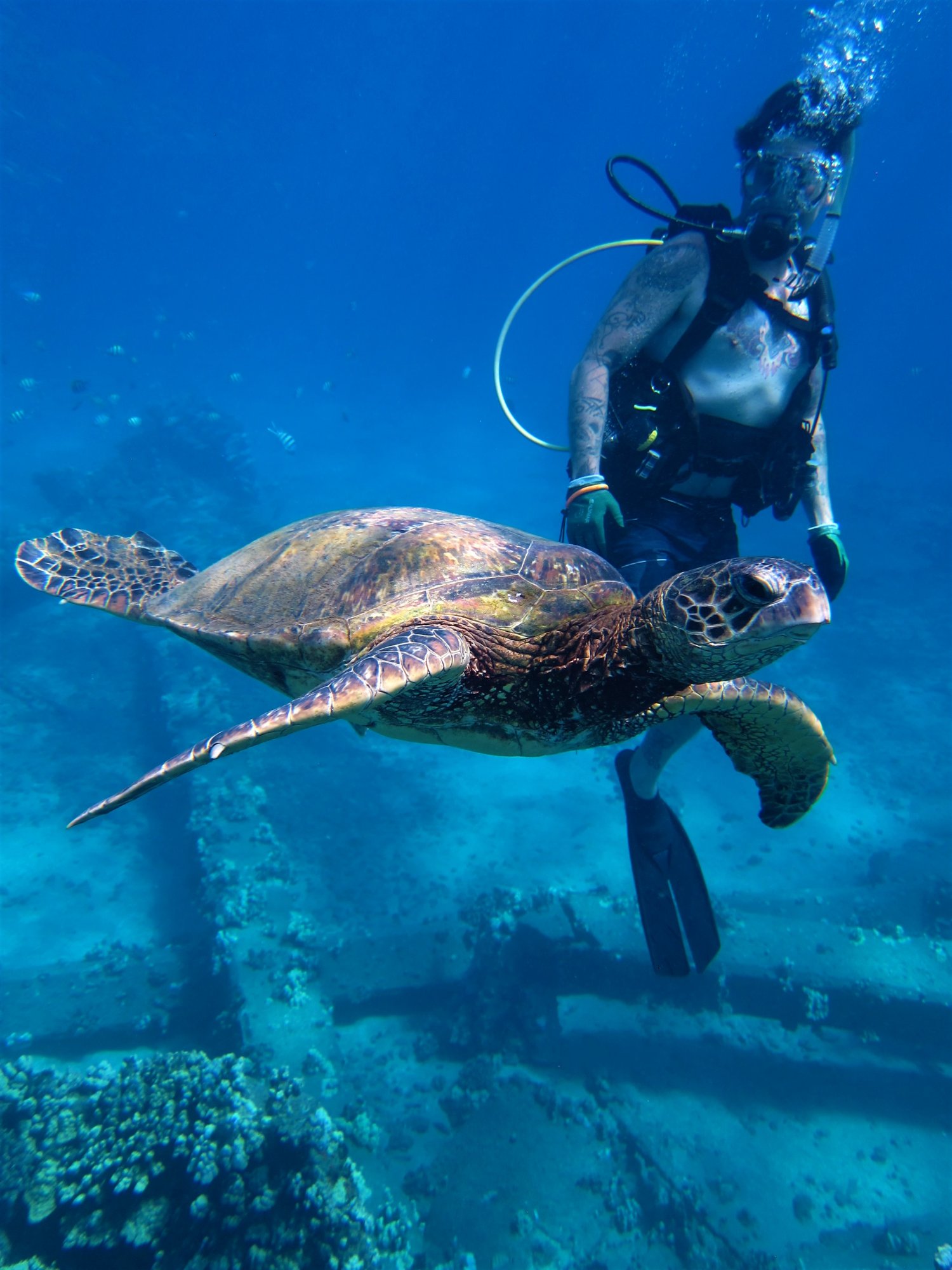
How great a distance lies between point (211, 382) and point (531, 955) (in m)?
69.2

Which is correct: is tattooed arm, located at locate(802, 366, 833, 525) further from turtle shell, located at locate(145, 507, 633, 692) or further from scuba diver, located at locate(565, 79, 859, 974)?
turtle shell, located at locate(145, 507, 633, 692)

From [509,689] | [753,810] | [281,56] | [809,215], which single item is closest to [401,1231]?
[509,689]

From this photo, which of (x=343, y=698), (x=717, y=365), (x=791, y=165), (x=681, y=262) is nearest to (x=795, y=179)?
(x=791, y=165)

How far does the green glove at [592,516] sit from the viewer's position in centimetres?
354

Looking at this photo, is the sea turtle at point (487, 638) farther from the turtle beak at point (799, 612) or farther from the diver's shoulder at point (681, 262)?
the diver's shoulder at point (681, 262)

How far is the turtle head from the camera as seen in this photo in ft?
5.68

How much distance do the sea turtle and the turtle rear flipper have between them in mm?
45

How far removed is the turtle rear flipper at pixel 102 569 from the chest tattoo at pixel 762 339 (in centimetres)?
460

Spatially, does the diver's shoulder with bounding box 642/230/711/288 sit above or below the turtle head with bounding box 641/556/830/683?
above

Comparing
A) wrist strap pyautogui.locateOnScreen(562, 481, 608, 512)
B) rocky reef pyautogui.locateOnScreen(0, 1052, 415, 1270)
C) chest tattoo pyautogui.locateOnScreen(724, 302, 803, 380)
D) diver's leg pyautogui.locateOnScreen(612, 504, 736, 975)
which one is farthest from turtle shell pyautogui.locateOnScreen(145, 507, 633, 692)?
rocky reef pyautogui.locateOnScreen(0, 1052, 415, 1270)

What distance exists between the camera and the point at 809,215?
3902 mm

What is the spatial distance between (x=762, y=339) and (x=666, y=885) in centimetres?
462

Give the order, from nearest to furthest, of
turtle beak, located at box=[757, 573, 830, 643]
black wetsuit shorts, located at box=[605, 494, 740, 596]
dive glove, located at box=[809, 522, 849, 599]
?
turtle beak, located at box=[757, 573, 830, 643] < black wetsuit shorts, located at box=[605, 494, 740, 596] < dive glove, located at box=[809, 522, 849, 599]

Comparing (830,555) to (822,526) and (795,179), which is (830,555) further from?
(795,179)
